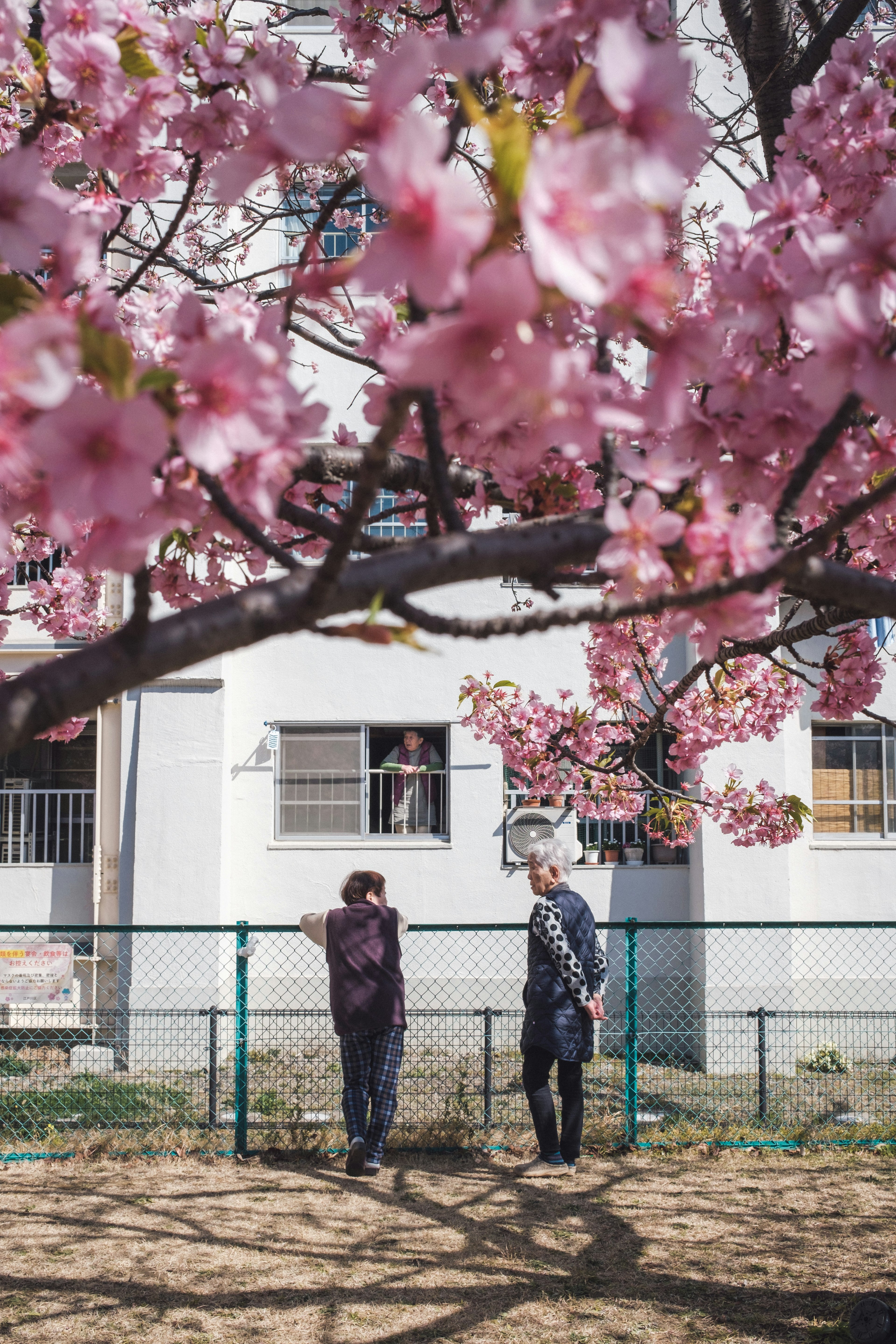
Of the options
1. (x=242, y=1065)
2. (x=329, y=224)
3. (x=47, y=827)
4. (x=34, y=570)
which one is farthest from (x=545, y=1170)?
(x=34, y=570)

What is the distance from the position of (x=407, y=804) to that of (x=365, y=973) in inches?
158

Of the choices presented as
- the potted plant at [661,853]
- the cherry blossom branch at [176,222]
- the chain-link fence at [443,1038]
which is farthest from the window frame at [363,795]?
the cherry blossom branch at [176,222]

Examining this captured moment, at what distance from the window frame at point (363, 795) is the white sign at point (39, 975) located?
2.47 meters

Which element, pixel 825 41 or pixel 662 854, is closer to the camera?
pixel 825 41

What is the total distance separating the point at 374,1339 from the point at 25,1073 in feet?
12.6

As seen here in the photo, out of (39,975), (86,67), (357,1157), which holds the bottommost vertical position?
(357,1157)

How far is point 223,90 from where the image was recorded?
2.38 m

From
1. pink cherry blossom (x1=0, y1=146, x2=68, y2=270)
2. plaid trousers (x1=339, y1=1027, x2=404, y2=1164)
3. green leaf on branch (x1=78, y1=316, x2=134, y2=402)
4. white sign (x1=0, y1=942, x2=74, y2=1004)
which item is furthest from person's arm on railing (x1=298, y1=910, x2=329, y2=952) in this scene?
green leaf on branch (x1=78, y1=316, x2=134, y2=402)

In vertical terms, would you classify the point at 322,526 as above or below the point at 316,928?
above

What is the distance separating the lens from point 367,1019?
15.7 ft

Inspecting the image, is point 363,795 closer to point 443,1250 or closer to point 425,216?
point 443,1250

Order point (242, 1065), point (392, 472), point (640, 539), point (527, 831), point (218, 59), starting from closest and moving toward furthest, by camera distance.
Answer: point (640, 539)
point (392, 472)
point (218, 59)
point (242, 1065)
point (527, 831)

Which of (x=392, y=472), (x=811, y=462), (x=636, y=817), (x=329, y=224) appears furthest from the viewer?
(x=636, y=817)

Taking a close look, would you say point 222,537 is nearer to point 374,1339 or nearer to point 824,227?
point 824,227
